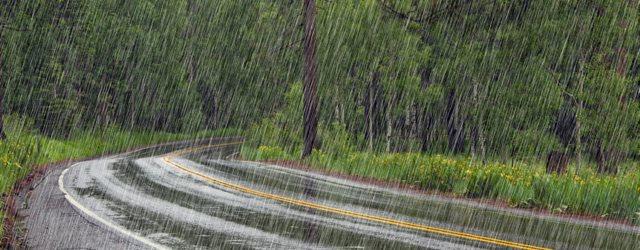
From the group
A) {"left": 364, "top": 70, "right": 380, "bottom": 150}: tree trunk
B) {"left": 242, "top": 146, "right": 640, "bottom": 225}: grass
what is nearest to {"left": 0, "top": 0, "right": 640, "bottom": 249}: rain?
{"left": 242, "top": 146, "right": 640, "bottom": 225}: grass

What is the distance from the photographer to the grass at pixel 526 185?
12.5 metres

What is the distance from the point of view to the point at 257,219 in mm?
10508

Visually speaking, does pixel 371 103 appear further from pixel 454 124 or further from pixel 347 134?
pixel 347 134

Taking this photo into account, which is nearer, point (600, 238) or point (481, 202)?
point (600, 238)

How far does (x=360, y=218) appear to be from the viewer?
10.8m

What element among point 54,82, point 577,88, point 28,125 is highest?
point 577,88

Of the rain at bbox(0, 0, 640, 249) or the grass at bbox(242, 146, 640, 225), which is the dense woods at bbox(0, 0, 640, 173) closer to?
the rain at bbox(0, 0, 640, 249)

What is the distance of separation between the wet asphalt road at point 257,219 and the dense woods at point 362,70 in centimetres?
967

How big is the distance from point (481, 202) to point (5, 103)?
1366 inches

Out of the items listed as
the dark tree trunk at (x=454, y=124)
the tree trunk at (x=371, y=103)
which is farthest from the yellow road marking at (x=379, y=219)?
the tree trunk at (x=371, y=103)

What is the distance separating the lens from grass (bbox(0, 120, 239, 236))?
16.7 metres

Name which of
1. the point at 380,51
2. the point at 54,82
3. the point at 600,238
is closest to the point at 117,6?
the point at 54,82

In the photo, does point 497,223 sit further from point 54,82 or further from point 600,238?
point 54,82

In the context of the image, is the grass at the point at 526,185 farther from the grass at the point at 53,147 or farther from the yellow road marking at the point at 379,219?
the grass at the point at 53,147
